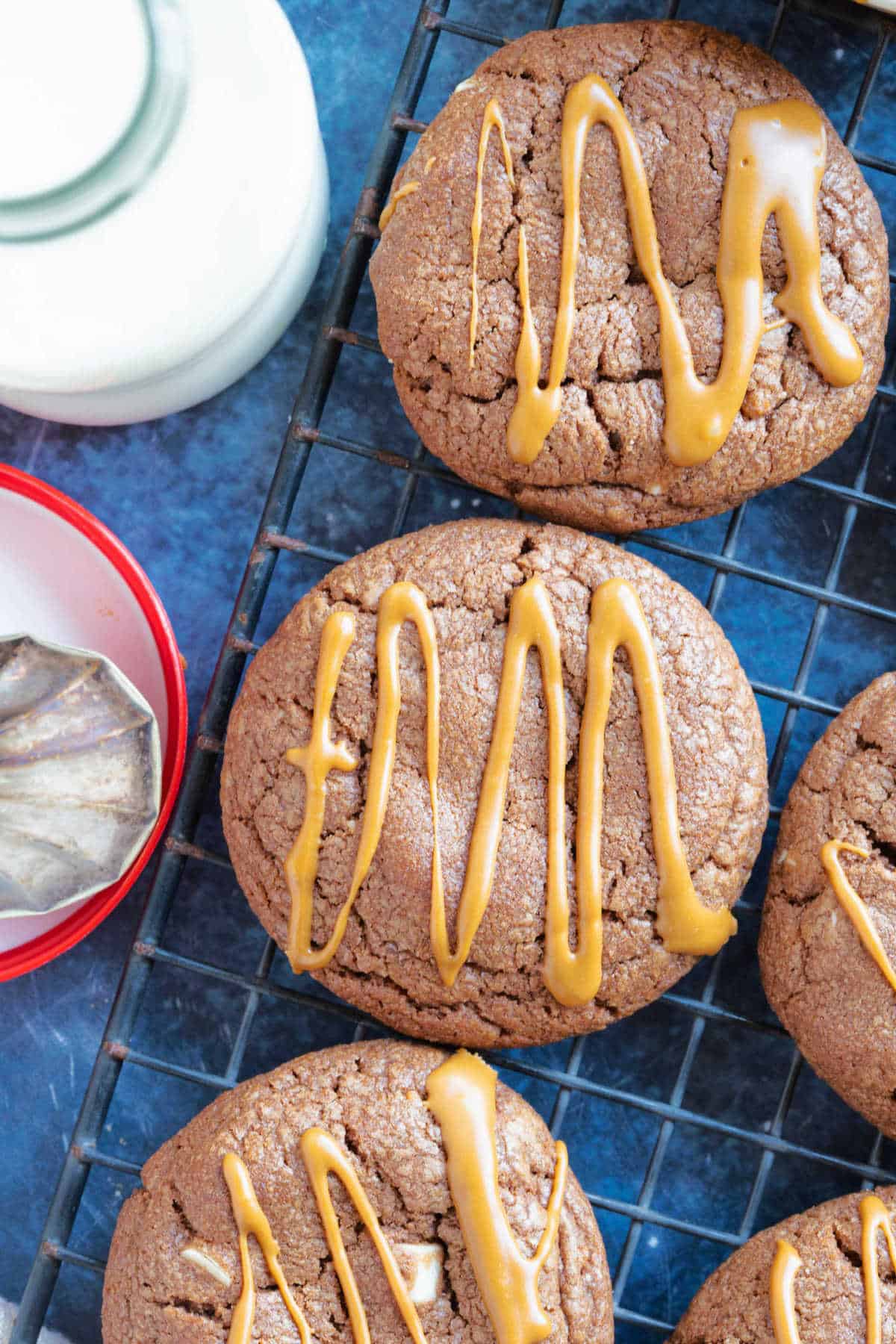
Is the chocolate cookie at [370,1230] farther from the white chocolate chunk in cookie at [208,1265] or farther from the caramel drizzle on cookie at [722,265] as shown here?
the caramel drizzle on cookie at [722,265]

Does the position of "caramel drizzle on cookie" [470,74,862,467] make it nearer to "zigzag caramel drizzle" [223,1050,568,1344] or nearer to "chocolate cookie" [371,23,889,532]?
"chocolate cookie" [371,23,889,532]

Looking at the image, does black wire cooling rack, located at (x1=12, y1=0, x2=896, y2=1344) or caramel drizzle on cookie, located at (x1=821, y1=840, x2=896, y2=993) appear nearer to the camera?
caramel drizzle on cookie, located at (x1=821, y1=840, x2=896, y2=993)

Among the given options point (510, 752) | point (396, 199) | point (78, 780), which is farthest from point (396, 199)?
point (78, 780)

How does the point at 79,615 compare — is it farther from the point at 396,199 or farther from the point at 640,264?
the point at 640,264

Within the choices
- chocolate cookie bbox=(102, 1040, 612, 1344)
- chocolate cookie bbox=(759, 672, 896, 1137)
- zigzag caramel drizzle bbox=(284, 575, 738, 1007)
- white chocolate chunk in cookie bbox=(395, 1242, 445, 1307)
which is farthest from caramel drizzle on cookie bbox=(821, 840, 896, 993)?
white chocolate chunk in cookie bbox=(395, 1242, 445, 1307)

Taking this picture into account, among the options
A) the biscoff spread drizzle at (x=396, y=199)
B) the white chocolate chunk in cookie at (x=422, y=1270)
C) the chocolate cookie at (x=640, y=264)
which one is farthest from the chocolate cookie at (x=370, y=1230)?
the biscoff spread drizzle at (x=396, y=199)

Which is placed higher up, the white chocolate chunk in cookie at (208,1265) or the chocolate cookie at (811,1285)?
the chocolate cookie at (811,1285)

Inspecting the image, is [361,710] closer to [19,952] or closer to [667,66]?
[19,952]
